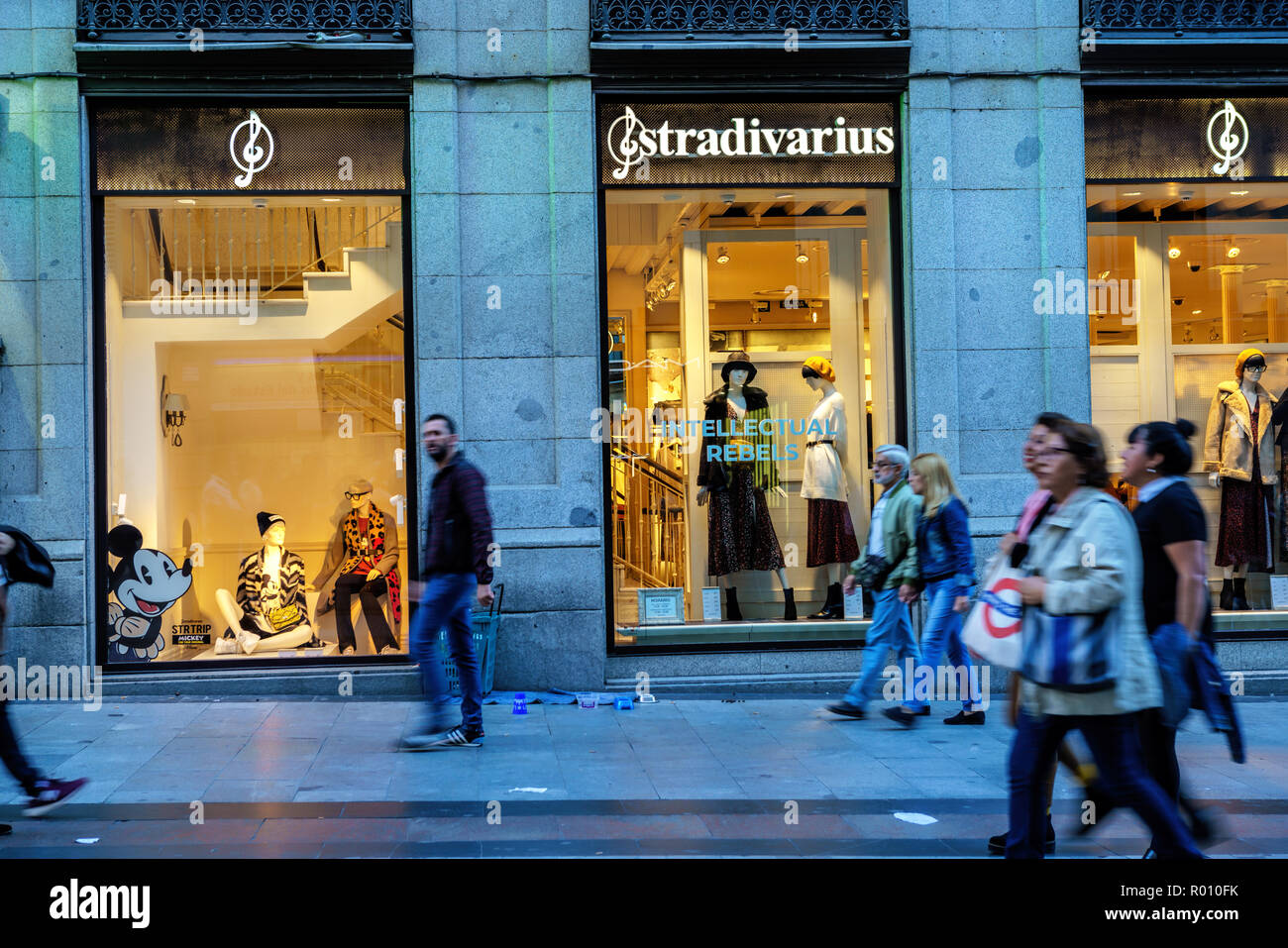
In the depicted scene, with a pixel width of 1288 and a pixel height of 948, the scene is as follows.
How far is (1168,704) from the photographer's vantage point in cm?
559

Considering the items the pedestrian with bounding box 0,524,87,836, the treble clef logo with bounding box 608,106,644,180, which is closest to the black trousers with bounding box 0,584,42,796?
the pedestrian with bounding box 0,524,87,836

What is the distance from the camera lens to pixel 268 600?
10547 mm

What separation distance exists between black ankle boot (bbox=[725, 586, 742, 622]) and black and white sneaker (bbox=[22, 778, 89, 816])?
5.62 metres

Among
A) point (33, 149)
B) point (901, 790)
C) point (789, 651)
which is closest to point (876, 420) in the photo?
point (789, 651)

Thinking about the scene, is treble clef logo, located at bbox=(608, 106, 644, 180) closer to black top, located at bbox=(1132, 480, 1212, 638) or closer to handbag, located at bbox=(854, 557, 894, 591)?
handbag, located at bbox=(854, 557, 894, 591)

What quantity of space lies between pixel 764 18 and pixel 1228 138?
13.6ft

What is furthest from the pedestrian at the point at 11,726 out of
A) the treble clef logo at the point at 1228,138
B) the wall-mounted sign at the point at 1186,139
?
the treble clef logo at the point at 1228,138

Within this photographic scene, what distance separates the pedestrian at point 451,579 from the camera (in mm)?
8094

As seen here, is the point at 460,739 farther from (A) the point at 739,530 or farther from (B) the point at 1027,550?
(B) the point at 1027,550

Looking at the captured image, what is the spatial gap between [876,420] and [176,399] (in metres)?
5.87

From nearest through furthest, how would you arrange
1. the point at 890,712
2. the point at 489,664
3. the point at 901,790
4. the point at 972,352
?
the point at 901,790, the point at 890,712, the point at 489,664, the point at 972,352

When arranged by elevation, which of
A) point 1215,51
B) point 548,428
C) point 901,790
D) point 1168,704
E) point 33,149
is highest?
point 1215,51

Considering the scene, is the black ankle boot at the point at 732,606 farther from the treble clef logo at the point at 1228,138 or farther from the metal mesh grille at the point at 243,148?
the treble clef logo at the point at 1228,138
